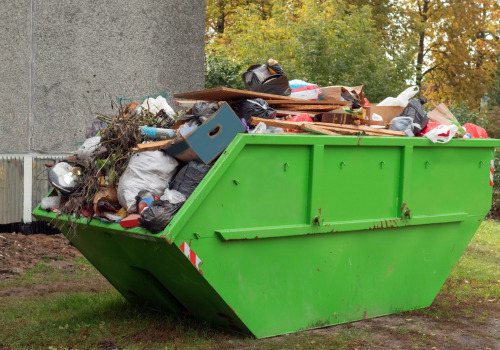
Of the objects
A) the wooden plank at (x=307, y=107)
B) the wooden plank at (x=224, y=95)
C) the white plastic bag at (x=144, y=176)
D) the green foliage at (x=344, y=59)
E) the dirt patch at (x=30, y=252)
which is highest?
the green foliage at (x=344, y=59)

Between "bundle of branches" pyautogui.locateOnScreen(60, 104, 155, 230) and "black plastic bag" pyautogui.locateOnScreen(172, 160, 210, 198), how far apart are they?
0.48 metres

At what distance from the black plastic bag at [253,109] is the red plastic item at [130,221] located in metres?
1.18

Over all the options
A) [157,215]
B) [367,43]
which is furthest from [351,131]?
[367,43]

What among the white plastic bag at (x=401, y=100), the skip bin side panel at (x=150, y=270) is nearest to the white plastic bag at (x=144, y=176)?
the skip bin side panel at (x=150, y=270)

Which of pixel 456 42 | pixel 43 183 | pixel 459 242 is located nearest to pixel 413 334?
pixel 459 242

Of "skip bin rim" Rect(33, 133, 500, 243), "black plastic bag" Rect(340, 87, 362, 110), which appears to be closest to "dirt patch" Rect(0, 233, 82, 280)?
"skip bin rim" Rect(33, 133, 500, 243)

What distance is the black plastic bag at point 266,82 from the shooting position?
5730 millimetres

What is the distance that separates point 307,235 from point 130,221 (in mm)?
1296

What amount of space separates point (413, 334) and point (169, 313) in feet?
6.11

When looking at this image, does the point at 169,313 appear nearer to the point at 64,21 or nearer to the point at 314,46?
the point at 64,21

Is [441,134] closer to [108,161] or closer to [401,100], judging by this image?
[401,100]

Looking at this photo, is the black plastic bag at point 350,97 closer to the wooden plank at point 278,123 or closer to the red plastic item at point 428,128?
the red plastic item at point 428,128

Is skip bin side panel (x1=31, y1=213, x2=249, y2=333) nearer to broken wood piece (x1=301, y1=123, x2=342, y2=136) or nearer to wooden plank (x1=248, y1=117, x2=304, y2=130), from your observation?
wooden plank (x1=248, y1=117, x2=304, y2=130)

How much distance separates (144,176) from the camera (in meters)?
4.68
